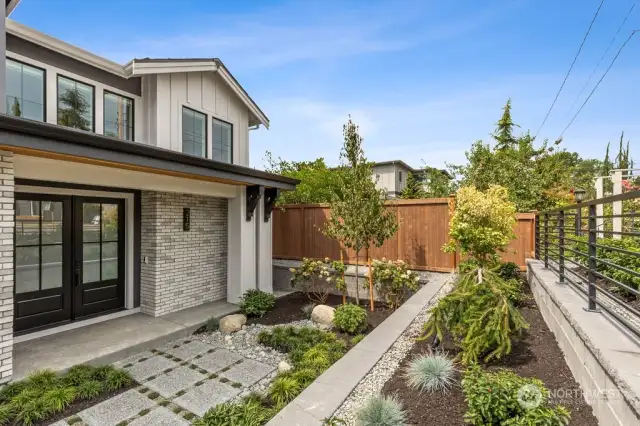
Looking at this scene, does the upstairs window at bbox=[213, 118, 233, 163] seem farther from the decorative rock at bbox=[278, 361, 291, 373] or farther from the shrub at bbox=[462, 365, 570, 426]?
the shrub at bbox=[462, 365, 570, 426]

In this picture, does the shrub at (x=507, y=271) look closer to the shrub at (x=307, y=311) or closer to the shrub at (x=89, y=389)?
the shrub at (x=307, y=311)

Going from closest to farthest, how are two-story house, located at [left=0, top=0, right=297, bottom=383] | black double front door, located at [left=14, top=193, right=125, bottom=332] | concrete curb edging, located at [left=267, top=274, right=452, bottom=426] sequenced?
concrete curb edging, located at [left=267, top=274, right=452, bottom=426]
two-story house, located at [left=0, top=0, right=297, bottom=383]
black double front door, located at [left=14, top=193, right=125, bottom=332]

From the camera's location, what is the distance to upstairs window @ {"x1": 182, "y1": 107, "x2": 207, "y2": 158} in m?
7.04

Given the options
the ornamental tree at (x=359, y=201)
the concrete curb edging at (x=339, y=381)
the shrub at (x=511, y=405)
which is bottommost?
the concrete curb edging at (x=339, y=381)

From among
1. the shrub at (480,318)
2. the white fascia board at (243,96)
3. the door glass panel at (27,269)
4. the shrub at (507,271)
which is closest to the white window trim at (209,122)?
the white fascia board at (243,96)

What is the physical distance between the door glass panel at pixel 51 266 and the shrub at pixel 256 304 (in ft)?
10.5

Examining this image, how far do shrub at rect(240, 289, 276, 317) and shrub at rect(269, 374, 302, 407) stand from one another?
2979mm

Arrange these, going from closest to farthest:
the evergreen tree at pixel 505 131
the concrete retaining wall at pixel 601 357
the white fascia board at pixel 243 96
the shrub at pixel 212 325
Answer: the concrete retaining wall at pixel 601 357 < the shrub at pixel 212 325 < the white fascia board at pixel 243 96 < the evergreen tree at pixel 505 131

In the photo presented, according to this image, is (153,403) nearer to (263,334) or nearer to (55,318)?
(263,334)

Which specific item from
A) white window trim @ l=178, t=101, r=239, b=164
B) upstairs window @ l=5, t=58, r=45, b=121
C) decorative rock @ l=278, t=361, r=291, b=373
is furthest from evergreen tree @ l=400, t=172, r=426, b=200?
upstairs window @ l=5, t=58, r=45, b=121

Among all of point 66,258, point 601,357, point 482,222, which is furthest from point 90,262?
point 482,222

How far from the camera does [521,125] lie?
1856cm

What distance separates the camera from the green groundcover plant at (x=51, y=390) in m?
3.14

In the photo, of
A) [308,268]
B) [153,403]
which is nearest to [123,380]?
[153,403]
